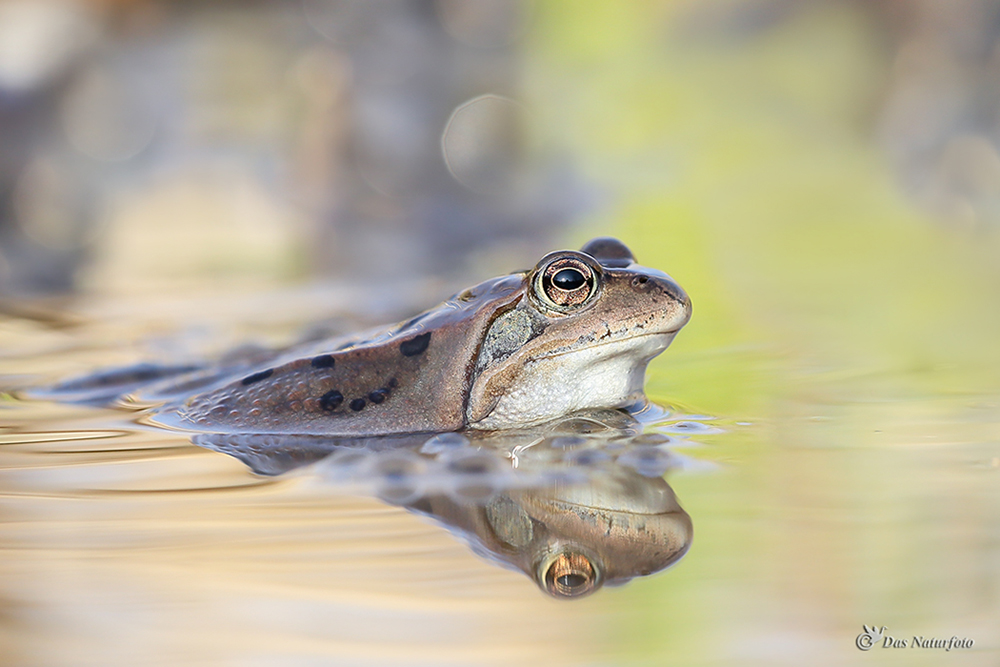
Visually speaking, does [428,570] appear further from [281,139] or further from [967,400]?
[281,139]

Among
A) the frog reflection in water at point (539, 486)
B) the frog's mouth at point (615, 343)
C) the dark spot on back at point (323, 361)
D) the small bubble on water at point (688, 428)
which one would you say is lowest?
the frog reflection in water at point (539, 486)

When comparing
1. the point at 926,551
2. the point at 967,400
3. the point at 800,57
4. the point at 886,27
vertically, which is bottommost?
the point at 926,551

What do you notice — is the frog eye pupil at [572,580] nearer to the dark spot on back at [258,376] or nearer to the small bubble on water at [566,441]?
the small bubble on water at [566,441]

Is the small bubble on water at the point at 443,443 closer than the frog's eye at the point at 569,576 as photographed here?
No

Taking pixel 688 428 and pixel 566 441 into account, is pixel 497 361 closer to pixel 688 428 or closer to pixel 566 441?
pixel 566 441

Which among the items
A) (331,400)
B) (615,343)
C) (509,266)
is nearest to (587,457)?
(615,343)

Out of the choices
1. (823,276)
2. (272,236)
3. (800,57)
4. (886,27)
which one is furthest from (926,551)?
(800,57)

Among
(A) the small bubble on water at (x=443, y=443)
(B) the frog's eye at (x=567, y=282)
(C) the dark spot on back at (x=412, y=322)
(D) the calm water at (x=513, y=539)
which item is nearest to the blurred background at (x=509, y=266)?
(D) the calm water at (x=513, y=539)
